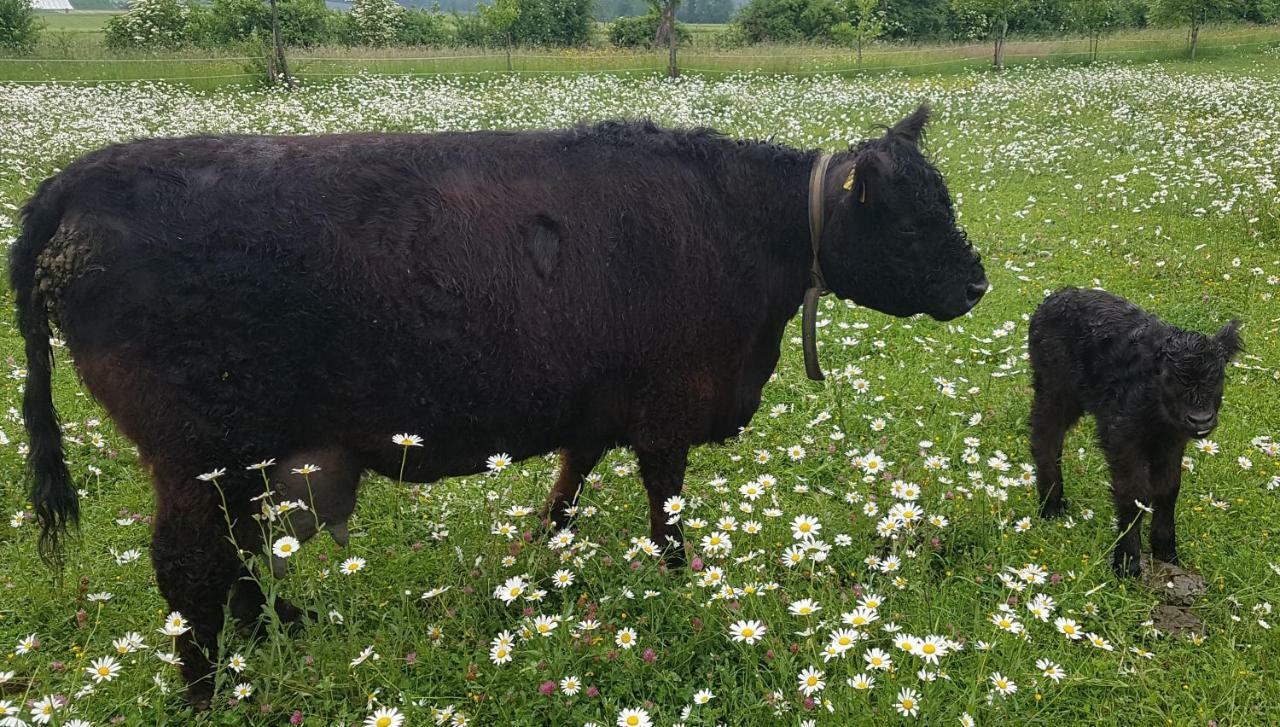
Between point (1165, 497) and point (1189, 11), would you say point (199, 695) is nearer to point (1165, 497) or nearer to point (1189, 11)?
point (1165, 497)

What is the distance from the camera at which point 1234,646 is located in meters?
3.56

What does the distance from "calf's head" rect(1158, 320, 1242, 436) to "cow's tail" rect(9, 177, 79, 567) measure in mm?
4793

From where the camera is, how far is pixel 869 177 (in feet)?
12.3

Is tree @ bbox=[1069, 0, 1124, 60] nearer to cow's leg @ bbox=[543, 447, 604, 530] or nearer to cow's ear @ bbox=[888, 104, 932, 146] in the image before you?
cow's ear @ bbox=[888, 104, 932, 146]

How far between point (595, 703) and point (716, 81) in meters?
23.2

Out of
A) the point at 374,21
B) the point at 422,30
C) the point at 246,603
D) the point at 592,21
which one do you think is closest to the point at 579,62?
the point at 422,30

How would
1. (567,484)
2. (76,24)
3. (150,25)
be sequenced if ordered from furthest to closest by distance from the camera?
(76,24), (150,25), (567,484)

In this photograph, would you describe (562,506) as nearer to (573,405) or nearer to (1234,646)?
(573,405)

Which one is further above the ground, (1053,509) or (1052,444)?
(1052,444)

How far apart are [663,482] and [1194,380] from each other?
2.54 m

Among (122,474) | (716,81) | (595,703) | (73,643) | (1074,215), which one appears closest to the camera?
(595,703)

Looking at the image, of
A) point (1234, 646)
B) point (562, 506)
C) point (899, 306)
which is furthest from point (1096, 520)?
point (562, 506)

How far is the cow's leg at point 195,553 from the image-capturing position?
9.82 ft

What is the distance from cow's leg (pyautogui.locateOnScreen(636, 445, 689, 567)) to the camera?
3818 millimetres
